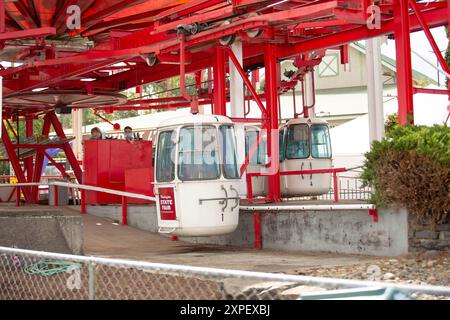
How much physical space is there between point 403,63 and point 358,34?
2.55 meters

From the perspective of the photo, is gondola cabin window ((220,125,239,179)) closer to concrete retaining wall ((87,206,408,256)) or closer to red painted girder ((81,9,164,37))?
concrete retaining wall ((87,206,408,256))

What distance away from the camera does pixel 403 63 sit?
1633 cm

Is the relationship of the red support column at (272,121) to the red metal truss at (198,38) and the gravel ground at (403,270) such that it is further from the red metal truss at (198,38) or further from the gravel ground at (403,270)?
the gravel ground at (403,270)

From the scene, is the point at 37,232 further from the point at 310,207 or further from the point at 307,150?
the point at 307,150

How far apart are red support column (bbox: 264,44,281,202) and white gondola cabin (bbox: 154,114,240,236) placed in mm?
3329

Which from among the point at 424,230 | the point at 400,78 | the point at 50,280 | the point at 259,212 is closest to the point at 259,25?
the point at 400,78

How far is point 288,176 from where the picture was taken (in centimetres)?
2142

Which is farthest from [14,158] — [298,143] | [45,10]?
[298,143]

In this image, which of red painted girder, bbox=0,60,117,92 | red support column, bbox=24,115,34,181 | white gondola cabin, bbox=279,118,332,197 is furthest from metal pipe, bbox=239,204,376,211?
red support column, bbox=24,115,34,181

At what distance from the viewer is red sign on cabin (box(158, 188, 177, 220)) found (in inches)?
648

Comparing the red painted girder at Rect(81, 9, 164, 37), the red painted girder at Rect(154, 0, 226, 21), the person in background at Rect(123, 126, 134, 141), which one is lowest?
→ the person in background at Rect(123, 126, 134, 141)
